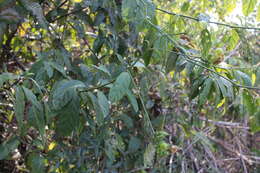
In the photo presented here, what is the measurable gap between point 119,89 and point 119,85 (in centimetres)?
1

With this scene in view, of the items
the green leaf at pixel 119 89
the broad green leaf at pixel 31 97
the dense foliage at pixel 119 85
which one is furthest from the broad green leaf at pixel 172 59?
the broad green leaf at pixel 31 97

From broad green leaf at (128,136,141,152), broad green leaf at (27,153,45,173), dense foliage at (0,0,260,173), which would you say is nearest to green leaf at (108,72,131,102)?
dense foliage at (0,0,260,173)

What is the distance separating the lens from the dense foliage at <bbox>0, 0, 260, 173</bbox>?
0.97 meters

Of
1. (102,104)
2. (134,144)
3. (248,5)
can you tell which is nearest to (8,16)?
(102,104)

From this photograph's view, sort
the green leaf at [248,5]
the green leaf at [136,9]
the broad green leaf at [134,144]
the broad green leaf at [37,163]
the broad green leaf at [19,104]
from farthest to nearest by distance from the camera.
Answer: the broad green leaf at [134,144] → the broad green leaf at [37,163] → the green leaf at [248,5] → the green leaf at [136,9] → the broad green leaf at [19,104]

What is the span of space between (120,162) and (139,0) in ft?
3.61

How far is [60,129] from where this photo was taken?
0.94 meters

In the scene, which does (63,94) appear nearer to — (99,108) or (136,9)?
(99,108)

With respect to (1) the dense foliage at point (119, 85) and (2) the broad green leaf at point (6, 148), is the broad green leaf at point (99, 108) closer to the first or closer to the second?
(1) the dense foliage at point (119, 85)

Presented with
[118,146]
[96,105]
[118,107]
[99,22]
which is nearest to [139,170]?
[118,146]

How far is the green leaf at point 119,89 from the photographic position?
0.90 metres

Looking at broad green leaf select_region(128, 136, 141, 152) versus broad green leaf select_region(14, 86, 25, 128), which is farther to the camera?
broad green leaf select_region(128, 136, 141, 152)

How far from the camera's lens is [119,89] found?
92 centimetres

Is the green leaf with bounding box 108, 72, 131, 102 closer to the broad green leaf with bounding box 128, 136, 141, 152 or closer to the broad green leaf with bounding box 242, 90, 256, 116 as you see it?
the broad green leaf with bounding box 242, 90, 256, 116
